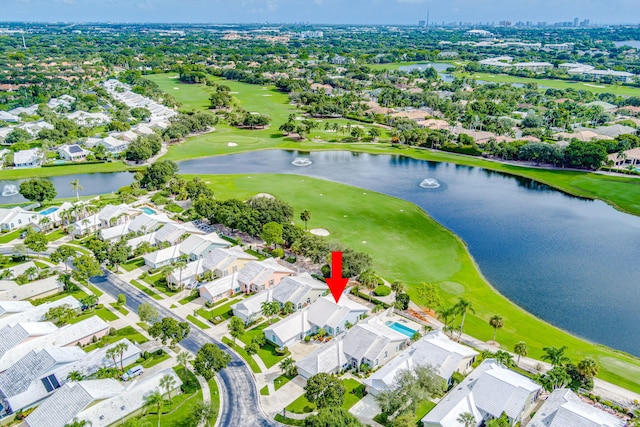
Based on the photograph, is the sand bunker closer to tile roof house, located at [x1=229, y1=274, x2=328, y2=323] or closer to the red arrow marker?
the red arrow marker

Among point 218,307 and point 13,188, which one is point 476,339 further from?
point 13,188

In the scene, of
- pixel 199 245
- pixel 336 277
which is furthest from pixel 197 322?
pixel 336 277

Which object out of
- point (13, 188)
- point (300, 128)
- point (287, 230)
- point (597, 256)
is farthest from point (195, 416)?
point (300, 128)

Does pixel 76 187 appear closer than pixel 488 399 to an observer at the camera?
No

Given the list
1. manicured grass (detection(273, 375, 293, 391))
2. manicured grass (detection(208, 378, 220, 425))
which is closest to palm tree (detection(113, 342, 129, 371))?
manicured grass (detection(208, 378, 220, 425))

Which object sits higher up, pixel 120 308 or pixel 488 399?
pixel 488 399

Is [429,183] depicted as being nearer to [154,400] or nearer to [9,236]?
[154,400]

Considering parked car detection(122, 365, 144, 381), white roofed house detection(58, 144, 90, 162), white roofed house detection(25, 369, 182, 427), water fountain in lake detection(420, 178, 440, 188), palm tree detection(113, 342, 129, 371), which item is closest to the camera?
white roofed house detection(25, 369, 182, 427)
